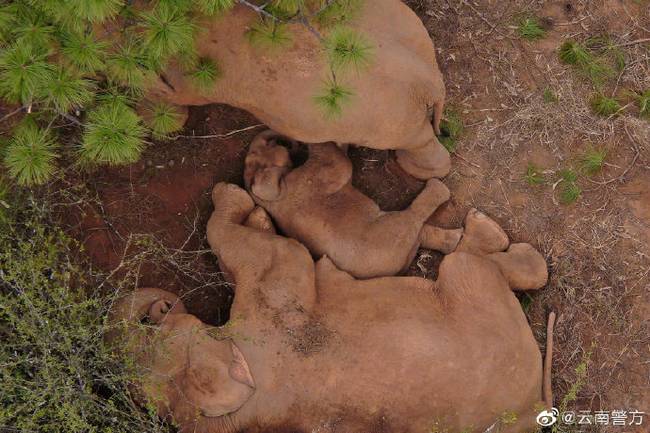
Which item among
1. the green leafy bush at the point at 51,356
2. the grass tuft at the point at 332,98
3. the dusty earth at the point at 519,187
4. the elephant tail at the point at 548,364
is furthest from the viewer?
the dusty earth at the point at 519,187

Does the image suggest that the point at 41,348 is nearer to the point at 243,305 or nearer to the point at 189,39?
the point at 243,305

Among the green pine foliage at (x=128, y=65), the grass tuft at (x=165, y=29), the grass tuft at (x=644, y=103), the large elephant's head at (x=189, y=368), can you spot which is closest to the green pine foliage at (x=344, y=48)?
the grass tuft at (x=165, y=29)

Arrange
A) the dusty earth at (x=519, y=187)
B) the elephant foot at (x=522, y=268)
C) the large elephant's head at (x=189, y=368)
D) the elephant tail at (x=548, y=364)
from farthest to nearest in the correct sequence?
the dusty earth at (x=519, y=187) < the elephant foot at (x=522, y=268) < the elephant tail at (x=548, y=364) < the large elephant's head at (x=189, y=368)

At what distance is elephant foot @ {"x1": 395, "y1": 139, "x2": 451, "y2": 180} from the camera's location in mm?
4168

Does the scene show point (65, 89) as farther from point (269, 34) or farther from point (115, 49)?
point (269, 34)

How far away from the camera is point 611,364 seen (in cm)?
425

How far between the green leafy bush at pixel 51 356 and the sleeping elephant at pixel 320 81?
113 centimetres

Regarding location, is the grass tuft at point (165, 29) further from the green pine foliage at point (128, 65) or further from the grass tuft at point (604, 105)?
the grass tuft at point (604, 105)

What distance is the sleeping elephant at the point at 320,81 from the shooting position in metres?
3.39

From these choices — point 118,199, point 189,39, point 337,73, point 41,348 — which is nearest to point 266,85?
point 337,73

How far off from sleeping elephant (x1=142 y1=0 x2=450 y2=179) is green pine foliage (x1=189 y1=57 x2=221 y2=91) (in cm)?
4

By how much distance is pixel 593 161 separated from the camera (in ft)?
14.5

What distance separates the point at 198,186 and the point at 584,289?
2577mm

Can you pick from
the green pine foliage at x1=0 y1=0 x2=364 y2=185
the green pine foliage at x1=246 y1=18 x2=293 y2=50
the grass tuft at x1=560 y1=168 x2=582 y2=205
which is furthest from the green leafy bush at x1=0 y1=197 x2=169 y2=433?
the grass tuft at x1=560 y1=168 x2=582 y2=205
